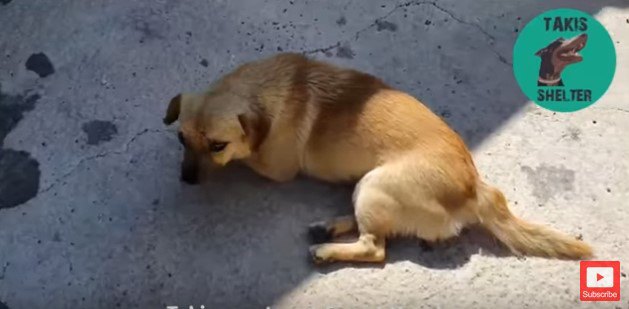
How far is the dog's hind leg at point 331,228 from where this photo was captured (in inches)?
121

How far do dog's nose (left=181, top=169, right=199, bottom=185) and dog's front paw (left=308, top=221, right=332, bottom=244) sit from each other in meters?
0.51

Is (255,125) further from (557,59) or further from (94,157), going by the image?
(557,59)

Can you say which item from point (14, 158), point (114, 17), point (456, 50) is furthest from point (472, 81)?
point (14, 158)

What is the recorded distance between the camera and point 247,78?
10.0ft

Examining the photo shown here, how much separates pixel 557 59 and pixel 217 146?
1757 mm

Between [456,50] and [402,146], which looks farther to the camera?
[456,50]

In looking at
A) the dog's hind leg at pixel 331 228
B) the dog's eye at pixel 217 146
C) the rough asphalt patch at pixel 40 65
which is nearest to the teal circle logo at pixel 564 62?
the dog's hind leg at pixel 331 228

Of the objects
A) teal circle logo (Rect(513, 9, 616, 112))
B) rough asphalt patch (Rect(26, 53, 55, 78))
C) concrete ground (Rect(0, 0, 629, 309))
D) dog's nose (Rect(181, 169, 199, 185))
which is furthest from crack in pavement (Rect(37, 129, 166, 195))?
teal circle logo (Rect(513, 9, 616, 112))

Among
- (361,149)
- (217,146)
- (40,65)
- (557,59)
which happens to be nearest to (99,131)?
(40,65)

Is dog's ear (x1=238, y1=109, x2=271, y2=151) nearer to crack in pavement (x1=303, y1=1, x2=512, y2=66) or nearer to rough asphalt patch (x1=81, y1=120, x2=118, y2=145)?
rough asphalt patch (x1=81, y1=120, x2=118, y2=145)

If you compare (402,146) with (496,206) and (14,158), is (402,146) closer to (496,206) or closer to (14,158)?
(496,206)

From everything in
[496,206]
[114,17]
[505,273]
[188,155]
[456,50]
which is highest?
[114,17]

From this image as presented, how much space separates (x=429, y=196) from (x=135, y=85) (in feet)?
5.00

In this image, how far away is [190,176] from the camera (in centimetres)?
314
